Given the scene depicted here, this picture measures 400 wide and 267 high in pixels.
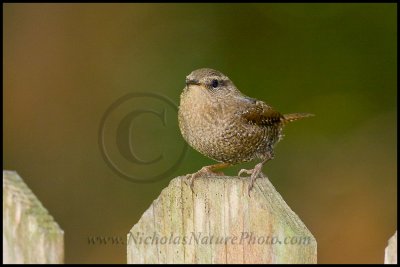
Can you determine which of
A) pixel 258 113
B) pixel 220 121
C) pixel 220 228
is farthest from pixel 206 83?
pixel 220 228

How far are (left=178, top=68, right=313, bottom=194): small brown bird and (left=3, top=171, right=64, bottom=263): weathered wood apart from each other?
176 centimetres

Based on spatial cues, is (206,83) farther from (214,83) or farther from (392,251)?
(392,251)

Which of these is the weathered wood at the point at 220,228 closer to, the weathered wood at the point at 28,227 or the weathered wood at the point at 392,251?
the weathered wood at the point at 392,251

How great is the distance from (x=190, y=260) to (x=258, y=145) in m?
1.70

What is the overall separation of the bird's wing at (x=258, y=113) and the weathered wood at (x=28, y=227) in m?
2.00

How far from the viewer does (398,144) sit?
19.7 ft

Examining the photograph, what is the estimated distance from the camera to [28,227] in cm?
243

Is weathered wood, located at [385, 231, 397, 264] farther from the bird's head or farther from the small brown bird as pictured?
the bird's head

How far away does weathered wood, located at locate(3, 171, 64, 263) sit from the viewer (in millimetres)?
2414

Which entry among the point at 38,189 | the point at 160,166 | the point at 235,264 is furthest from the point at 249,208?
the point at 38,189

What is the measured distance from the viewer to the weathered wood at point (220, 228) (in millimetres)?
2564

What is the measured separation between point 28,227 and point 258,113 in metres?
2.13

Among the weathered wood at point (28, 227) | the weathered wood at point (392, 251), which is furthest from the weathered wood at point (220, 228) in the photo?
the weathered wood at point (28, 227)

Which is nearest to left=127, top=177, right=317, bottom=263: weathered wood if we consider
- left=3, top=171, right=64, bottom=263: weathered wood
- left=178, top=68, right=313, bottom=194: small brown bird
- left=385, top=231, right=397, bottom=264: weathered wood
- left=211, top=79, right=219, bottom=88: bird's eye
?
left=385, top=231, right=397, bottom=264: weathered wood
